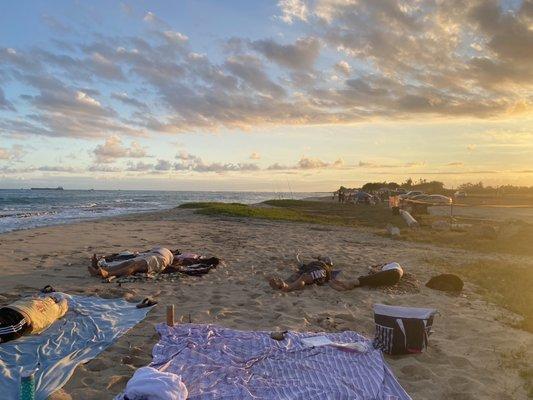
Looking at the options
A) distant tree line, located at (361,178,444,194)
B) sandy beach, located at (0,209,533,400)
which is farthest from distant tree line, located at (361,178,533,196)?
sandy beach, located at (0,209,533,400)

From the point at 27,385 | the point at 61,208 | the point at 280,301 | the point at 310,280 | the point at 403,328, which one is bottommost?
the point at 61,208

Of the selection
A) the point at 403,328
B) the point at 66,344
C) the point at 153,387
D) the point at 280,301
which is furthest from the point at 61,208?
the point at 153,387

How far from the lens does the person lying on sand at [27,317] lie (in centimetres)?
521

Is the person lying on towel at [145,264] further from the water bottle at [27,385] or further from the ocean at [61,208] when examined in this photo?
the ocean at [61,208]

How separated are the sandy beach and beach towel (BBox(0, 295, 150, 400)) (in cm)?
17

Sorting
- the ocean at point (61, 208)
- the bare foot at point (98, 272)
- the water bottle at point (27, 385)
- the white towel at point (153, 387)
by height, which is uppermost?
the water bottle at point (27, 385)

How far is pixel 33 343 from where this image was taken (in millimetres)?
5215

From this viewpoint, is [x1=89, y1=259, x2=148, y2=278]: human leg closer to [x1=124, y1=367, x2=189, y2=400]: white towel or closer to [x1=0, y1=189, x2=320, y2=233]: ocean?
[x1=124, y1=367, x2=189, y2=400]: white towel

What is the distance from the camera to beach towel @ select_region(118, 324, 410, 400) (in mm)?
4223

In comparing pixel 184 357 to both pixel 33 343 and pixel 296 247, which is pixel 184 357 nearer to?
pixel 33 343

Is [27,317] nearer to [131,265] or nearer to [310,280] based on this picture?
[131,265]

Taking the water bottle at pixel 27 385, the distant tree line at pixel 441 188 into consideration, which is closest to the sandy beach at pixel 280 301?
the water bottle at pixel 27 385

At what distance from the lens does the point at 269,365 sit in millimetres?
4828

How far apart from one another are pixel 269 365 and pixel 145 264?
15.8 feet
